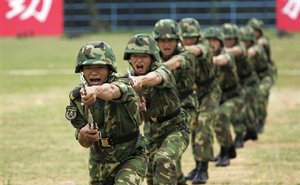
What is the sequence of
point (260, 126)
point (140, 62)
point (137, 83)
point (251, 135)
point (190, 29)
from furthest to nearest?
point (260, 126) < point (251, 135) < point (190, 29) < point (140, 62) < point (137, 83)

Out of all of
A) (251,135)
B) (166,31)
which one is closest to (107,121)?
(166,31)

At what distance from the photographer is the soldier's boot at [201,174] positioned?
40.4ft

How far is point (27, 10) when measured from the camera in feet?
80.8

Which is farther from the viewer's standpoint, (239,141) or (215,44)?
(239,141)

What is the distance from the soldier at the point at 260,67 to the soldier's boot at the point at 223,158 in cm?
341

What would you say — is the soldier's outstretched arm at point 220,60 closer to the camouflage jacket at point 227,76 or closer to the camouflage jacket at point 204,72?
the camouflage jacket at point 227,76

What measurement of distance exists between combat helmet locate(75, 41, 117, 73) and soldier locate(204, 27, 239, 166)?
5.50 metres

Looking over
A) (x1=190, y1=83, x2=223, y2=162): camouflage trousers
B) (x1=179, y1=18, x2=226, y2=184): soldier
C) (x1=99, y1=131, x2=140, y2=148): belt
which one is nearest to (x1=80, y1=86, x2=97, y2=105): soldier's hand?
(x1=99, y1=131, x2=140, y2=148): belt

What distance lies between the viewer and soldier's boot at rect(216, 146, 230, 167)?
1398 centimetres

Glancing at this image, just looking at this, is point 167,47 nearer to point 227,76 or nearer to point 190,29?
point 190,29

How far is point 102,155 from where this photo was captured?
8.54 m

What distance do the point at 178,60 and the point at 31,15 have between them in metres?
14.2

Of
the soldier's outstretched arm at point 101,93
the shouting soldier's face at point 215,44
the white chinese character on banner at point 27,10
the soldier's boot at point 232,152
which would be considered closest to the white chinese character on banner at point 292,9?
the white chinese character on banner at point 27,10

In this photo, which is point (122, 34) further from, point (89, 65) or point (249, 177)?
point (89, 65)
